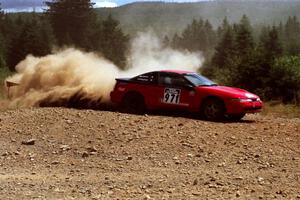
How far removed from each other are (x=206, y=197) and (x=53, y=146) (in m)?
4.39

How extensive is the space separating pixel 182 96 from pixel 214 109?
1.01 meters

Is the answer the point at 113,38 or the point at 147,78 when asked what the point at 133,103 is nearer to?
the point at 147,78

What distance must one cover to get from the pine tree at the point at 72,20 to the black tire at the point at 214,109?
59.7 m

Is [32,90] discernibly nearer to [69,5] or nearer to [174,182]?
[174,182]

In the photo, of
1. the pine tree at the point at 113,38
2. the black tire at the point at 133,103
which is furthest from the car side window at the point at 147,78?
the pine tree at the point at 113,38

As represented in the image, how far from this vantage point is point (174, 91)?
49.7 feet

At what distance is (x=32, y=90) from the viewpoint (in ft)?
63.6

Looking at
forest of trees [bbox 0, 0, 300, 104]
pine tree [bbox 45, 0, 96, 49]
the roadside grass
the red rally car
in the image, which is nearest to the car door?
the red rally car

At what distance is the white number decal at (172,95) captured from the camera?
49.5 feet

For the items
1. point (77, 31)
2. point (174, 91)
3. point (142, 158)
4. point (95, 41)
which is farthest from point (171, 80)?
point (77, 31)

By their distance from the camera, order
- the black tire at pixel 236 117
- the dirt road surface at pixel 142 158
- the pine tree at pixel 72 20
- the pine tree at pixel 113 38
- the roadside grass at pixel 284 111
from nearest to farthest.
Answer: the dirt road surface at pixel 142 158 → the black tire at pixel 236 117 → the roadside grass at pixel 284 111 → the pine tree at pixel 72 20 → the pine tree at pixel 113 38

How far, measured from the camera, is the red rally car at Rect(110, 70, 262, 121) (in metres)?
14.5

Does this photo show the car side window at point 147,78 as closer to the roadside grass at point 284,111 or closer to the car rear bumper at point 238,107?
the car rear bumper at point 238,107

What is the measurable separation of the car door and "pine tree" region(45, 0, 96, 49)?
58628 millimetres
